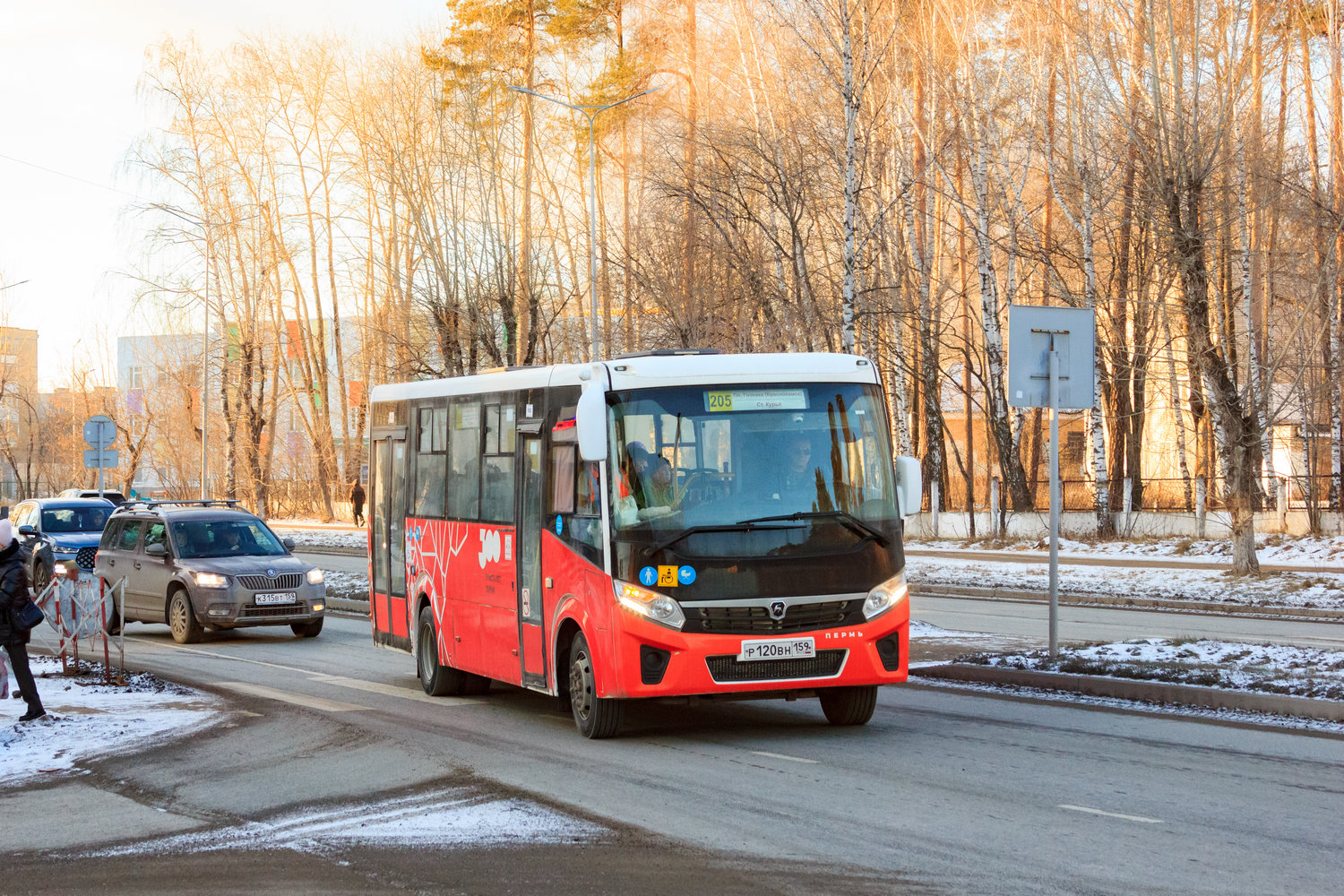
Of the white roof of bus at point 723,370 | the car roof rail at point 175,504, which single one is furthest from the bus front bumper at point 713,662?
the car roof rail at point 175,504

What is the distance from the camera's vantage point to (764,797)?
855 cm

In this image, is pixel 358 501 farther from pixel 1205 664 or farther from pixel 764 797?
pixel 764 797

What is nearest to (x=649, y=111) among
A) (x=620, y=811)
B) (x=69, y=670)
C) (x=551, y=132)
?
(x=551, y=132)

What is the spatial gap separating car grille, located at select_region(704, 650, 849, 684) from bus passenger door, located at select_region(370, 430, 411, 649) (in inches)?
210

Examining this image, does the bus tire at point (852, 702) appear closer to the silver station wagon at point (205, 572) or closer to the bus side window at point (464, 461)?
the bus side window at point (464, 461)

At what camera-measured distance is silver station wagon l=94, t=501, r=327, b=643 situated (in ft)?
64.0

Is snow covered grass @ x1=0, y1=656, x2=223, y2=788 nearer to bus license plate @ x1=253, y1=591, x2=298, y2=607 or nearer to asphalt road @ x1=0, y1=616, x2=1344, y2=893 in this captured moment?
asphalt road @ x1=0, y1=616, x2=1344, y2=893

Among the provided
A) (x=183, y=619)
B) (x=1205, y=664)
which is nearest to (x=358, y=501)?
(x=183, y=619)

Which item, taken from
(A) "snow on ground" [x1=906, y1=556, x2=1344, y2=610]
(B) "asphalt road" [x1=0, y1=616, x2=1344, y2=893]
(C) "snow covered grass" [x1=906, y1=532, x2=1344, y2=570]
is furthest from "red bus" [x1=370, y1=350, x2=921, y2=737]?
A: (C) "snow covered grass" [x1=906, y1=532, x2=1344, y2=570]

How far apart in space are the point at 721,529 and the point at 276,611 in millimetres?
10829

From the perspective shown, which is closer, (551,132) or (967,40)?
(967,40)

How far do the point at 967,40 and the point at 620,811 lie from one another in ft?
105

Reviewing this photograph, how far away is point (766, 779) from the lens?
911cm

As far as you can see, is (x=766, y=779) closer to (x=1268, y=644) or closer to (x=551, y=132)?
(x=1268, y=644)
